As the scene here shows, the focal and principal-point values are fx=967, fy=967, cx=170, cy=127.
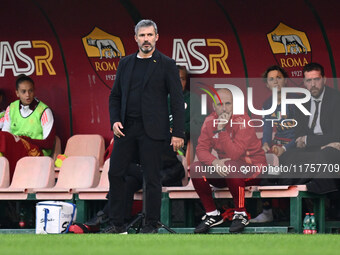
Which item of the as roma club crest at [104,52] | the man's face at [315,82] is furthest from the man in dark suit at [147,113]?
the as roma club crest at [104,52]

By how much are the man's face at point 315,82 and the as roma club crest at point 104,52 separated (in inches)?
126

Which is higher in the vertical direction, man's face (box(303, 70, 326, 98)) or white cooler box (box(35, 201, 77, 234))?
man's face (box(303, 70, 326, 98))

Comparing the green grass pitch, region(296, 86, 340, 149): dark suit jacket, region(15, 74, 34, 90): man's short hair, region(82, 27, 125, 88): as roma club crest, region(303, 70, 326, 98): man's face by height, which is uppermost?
region(82, 27, 125, 88): as roma club crest

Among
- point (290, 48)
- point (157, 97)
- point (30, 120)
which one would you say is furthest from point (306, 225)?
point (30, 120)

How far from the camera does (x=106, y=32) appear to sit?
1273 centimetres

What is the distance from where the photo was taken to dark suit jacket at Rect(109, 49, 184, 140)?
8.63 metres

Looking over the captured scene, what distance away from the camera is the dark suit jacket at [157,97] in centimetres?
863

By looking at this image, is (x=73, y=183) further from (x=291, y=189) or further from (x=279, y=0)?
(x=279, y=0)

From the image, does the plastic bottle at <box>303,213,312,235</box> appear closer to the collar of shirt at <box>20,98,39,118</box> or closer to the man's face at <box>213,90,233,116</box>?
the man's face at <box>213,90,233,116</box>

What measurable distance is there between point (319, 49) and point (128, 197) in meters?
→ 3.59

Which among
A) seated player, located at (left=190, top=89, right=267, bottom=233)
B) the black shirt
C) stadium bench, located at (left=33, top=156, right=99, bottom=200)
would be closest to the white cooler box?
stadium bench, located at (left=33, top=156, right=99, bottom=200)

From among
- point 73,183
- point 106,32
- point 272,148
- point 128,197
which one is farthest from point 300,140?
point 106,32

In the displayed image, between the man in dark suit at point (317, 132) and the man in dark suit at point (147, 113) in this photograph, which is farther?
the man in dark suit at point (317, 132)

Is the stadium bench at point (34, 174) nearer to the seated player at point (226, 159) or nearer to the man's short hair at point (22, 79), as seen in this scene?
the man's short hair at point (22, 79)
